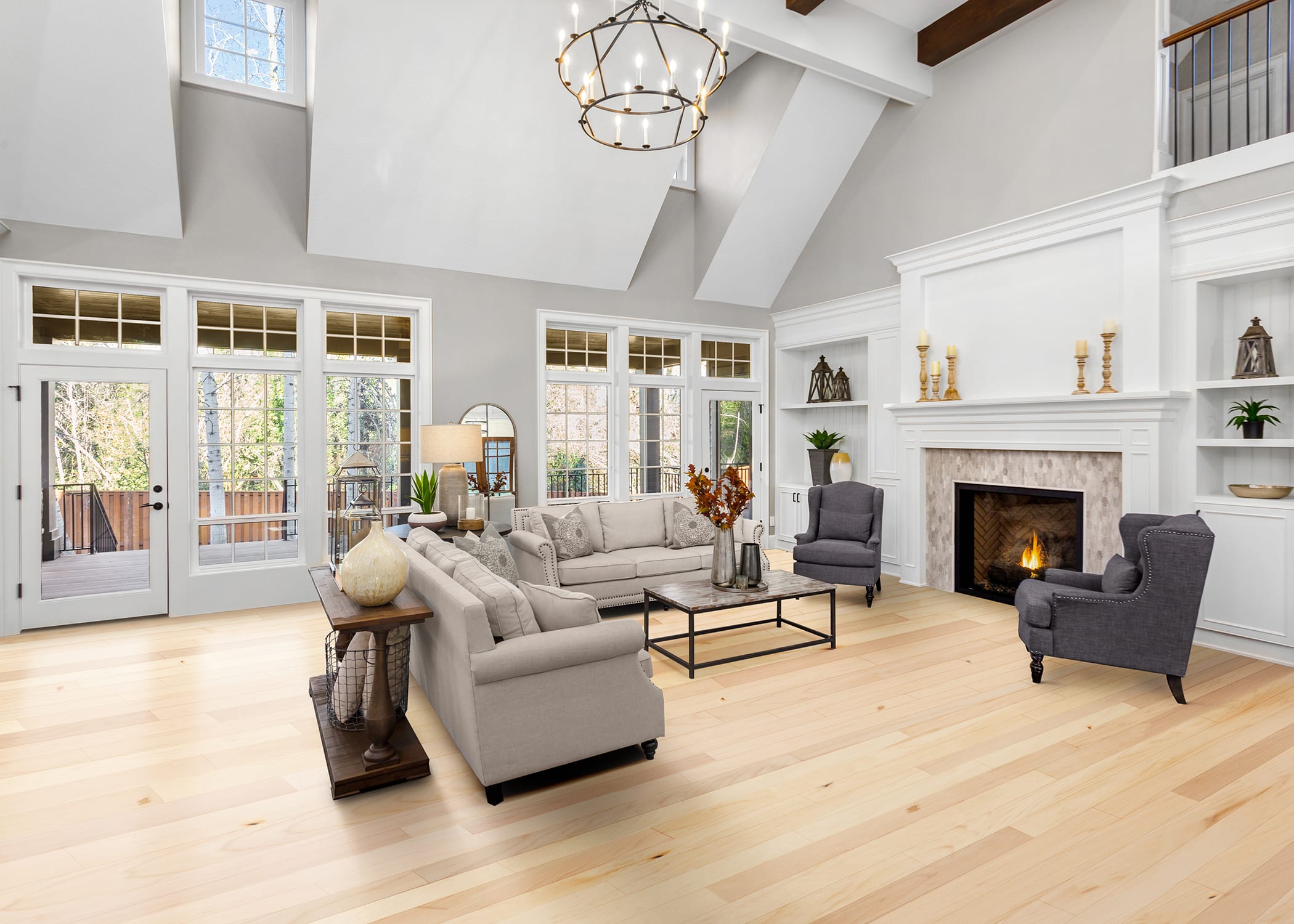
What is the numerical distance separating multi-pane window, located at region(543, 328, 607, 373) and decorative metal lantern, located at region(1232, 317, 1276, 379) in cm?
510

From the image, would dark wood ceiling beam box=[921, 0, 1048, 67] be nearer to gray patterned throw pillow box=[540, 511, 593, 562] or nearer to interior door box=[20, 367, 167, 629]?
gray patterned throw pillow box=[540, 511, 593, 562]

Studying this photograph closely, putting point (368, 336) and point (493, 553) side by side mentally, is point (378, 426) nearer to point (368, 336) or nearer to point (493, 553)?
point (368, 336)

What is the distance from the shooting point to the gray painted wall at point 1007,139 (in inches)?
191

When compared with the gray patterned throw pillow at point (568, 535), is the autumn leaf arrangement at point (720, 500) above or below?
above

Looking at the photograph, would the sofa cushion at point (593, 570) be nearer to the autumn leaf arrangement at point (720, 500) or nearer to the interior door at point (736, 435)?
the autumn leaf arrangement at point (720, 500)

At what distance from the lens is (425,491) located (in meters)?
6.01

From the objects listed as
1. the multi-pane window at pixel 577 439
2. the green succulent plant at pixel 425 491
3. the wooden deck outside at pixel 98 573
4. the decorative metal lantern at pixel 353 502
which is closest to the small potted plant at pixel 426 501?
the green succulent plant at pixel 425 491

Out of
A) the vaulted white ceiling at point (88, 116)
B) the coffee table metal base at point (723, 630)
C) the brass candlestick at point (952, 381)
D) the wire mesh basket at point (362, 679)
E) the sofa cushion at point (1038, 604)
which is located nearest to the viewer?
the wire mesh basket at point (362, 679)

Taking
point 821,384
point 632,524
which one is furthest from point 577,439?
point 821,384

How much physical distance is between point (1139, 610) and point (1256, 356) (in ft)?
6.52

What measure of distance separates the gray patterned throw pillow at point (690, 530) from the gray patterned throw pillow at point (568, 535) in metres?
0.75

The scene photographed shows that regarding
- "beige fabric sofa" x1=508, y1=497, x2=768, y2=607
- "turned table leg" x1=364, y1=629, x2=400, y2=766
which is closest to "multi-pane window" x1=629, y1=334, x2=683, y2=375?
"beige fabric sofa" x1=508, y1=497, x2=768, y2=607

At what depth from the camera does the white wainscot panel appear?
165 inches

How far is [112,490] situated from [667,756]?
15.5 ft
